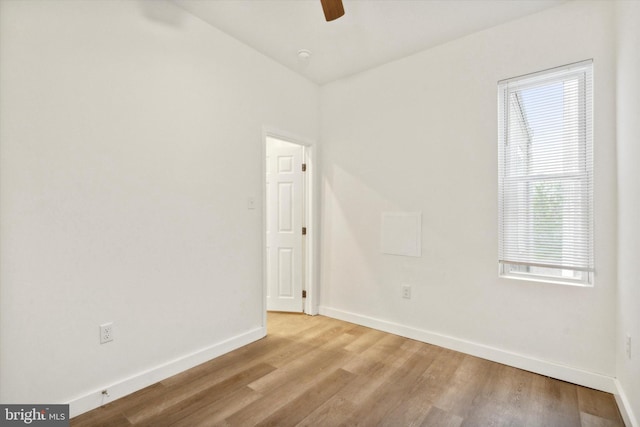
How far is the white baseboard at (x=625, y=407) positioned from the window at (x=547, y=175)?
706mm

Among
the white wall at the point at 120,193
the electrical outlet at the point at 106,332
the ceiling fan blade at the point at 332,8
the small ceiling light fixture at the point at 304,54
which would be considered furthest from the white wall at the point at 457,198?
the electrical outlet at the point at 106,332

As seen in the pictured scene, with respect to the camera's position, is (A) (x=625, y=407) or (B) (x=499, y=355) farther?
(B) (x=499, y=355)

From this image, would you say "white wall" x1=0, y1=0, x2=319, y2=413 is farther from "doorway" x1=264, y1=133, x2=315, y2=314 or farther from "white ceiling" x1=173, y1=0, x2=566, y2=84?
"doorway" x1=264, y1=133, x2=315, y2=314

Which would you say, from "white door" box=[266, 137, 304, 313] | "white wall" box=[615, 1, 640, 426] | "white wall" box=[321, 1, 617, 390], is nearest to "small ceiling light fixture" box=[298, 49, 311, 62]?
"white wall" box=[321, 1, 617, 390]

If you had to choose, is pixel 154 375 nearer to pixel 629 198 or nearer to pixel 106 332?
pixel 106 332

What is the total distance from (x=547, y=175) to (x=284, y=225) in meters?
2.70

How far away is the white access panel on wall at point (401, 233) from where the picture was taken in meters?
3.06

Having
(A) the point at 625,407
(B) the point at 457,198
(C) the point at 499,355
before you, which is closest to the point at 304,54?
(B) the point at 457,198

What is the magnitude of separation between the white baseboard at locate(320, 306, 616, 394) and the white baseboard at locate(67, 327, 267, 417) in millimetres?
1259

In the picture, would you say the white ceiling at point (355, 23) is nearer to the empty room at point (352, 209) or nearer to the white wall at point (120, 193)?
the empty room at point (352, 209)

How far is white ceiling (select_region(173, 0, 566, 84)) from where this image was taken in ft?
7.82

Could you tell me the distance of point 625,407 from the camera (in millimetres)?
1857

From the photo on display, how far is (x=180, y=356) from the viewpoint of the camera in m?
2.45

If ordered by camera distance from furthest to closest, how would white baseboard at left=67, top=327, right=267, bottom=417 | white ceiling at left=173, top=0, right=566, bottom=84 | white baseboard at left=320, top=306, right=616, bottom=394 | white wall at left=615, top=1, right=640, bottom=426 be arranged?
white ceiling at left=173, top=0, right=566, bottom=84, white baseboard at left=320, top=306, right=616, bottom=394, white baseboard at left=67, top=327, right=267, bottom=417, white wall at left=615, top=1, right=640, bottom=426
